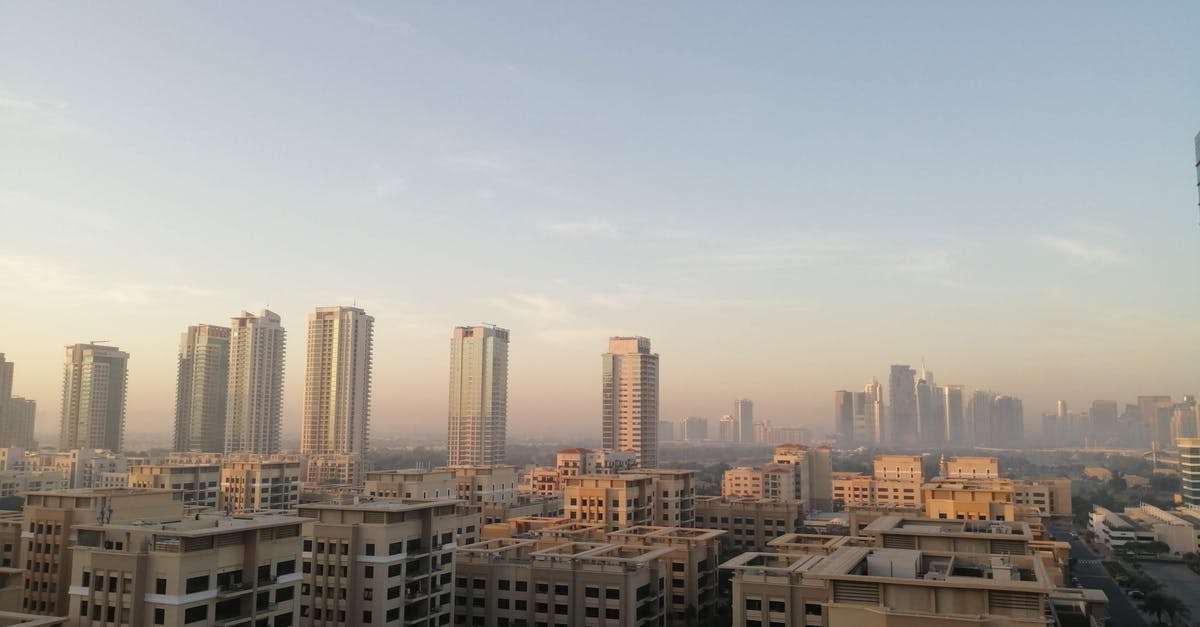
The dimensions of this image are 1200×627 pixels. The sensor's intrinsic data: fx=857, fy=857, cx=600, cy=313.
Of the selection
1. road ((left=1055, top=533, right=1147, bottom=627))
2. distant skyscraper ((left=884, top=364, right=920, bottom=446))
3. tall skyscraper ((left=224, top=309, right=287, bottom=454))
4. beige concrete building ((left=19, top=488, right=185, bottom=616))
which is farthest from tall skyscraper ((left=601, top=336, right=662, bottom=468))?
distant skyscraper ((left=884, top=364, right=920, bottom=446))

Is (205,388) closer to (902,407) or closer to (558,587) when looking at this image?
(558,587)

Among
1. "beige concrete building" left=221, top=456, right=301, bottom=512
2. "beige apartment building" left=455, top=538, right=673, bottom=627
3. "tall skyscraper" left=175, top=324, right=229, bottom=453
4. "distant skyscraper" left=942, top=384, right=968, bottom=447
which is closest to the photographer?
"beige apartment building" left=455, top=538, right=673, bottom=627

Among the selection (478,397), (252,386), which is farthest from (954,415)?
(252,386)

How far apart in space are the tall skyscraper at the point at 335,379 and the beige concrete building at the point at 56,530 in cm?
5697

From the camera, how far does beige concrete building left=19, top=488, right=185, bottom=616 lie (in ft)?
72.2

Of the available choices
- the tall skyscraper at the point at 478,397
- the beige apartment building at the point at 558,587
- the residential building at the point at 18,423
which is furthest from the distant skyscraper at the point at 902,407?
the beige apartment building at the point at 558,587

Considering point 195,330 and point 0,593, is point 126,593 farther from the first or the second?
point 195,330

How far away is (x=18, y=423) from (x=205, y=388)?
62.2ft

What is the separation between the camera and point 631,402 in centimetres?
8425

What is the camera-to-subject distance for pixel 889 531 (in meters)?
14.5

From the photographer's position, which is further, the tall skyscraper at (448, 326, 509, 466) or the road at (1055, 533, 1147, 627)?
the tall skyscraper at (448, 326, 509, 466)

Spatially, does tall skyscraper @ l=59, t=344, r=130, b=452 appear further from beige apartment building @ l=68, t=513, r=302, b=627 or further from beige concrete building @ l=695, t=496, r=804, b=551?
beige apartment building @ l=68, t=513, r=302, b=627

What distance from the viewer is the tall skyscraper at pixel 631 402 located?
3285 inches

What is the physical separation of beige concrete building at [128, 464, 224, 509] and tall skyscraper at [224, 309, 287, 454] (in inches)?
1612
